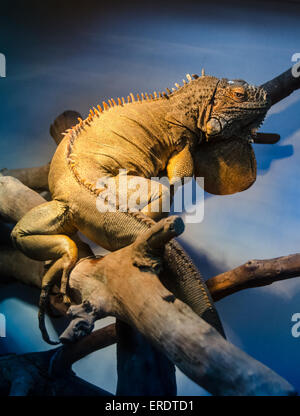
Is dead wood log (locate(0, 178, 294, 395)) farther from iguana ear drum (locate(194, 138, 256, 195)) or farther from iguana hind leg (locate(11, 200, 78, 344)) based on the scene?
iguana ear drum (locate(194, 138, 256, 195))

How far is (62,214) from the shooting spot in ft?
8.11

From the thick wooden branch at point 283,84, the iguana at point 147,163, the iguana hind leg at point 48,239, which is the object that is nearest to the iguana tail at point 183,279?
the iguana at point 147,163

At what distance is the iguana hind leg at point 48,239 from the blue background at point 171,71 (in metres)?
0.94

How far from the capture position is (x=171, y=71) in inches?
148

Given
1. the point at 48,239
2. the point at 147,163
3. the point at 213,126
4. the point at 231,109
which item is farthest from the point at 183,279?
the point at 231,109

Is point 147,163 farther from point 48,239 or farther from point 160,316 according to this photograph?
point 160,316

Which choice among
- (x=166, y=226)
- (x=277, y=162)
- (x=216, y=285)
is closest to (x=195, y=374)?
(x=166, y=226)

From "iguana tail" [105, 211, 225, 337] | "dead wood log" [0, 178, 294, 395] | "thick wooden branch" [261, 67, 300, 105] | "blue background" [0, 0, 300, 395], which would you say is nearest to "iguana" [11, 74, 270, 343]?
"iguana tail" [105, 211, 225, 337]

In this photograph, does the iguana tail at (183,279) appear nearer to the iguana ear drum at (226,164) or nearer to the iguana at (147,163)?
the iguana at (147,163)

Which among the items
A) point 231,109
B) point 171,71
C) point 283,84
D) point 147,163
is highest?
point 171,71

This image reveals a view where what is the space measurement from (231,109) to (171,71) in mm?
1013

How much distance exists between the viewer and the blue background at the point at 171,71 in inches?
136

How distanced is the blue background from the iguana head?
27.6 inches

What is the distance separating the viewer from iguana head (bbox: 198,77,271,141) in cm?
301
